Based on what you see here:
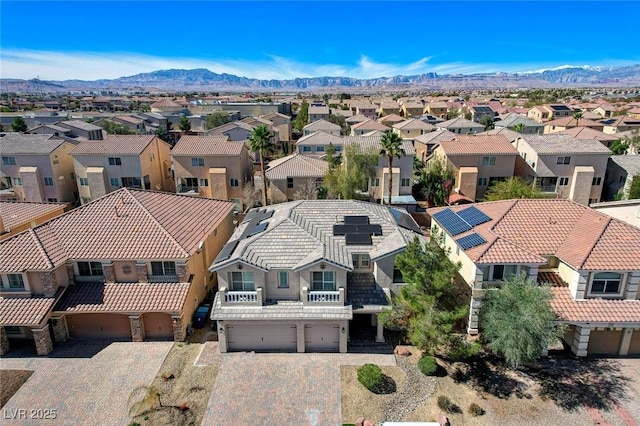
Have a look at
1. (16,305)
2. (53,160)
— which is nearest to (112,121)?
(53,160)

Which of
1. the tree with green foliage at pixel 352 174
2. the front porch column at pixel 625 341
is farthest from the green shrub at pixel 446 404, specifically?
the tree with green foliage at pixel 352 174

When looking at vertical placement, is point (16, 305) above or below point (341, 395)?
above

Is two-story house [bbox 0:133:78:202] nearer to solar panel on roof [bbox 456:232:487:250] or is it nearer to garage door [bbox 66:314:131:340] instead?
garage door [bbox 66:314:131:340]

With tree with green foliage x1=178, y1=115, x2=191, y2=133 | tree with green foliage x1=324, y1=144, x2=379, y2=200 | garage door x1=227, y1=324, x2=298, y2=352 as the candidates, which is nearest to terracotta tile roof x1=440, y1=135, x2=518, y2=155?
tree with green foliage x1=324, y1=144, x2=379, y2=200

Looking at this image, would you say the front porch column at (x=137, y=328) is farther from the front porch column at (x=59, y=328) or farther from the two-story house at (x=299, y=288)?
the two-story house at (x=299, y=288)

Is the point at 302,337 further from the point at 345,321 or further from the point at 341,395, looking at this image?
Result: the point at 341,395

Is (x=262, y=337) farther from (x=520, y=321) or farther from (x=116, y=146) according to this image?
(x=116, y=146)
